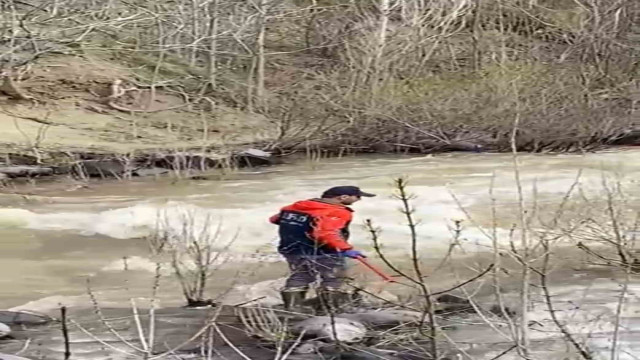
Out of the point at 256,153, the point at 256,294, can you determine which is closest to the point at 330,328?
the point at 256,294

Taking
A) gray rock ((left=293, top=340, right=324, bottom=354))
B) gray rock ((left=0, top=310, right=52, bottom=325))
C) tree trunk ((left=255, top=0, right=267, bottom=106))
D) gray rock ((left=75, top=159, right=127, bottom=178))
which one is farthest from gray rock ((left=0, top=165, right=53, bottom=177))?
gray rock ((left=293, top=340, right=324, bottom=354))

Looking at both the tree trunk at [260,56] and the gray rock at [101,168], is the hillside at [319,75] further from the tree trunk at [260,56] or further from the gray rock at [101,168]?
the gray rock at [101,168]

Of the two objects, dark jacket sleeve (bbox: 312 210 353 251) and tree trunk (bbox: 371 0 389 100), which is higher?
tree trunk (bbox: 371 0 389 100)

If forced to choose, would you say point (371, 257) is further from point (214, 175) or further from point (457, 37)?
point (457, 37)

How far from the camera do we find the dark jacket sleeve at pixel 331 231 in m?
7.82

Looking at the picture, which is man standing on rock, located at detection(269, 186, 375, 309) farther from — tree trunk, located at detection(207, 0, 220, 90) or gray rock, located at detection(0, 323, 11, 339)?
tree trunk, located at detection(207, 0, 220, 90)

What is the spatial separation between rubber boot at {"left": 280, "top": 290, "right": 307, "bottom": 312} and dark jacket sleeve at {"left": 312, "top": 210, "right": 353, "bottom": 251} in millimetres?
558

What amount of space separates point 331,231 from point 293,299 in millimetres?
→ 670

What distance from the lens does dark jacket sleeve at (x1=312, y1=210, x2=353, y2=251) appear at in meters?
7.82

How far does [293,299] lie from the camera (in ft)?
26.7

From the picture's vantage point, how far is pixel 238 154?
1789 cm

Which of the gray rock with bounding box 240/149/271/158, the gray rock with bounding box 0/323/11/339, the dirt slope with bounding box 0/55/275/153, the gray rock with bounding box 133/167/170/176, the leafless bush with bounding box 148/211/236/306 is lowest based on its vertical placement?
the gray rock with bounding box 0/323/11/339

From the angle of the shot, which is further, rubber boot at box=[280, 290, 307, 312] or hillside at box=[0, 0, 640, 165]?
hillside at box=[0, 0, 640, 165]

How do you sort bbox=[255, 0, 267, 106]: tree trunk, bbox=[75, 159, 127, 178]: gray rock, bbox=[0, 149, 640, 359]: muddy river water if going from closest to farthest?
bbox=[0, 149, 640, 359]: muddy river water → bbox=[75, 159, 127, 178]: gray rock → bbox=[255, 0, 267, 106]: tree trunk
